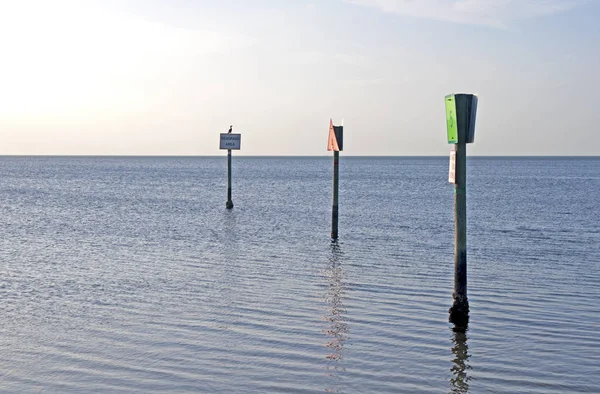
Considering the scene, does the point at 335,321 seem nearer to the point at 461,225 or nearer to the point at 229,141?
the point at 461,225

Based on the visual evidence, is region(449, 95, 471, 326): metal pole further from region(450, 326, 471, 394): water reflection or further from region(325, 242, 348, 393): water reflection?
region(325, 242, 348, 393): water reflection

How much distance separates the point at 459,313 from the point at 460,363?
1.92m

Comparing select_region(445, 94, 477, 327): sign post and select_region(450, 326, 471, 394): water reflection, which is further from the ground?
select_region(445, 94, 477, 327): sign post

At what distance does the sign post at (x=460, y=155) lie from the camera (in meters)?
10.4

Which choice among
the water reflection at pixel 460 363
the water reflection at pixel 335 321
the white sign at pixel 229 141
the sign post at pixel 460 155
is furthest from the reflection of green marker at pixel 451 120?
the white sign at pixel 229 141

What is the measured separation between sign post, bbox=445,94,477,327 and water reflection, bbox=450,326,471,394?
1.32ft

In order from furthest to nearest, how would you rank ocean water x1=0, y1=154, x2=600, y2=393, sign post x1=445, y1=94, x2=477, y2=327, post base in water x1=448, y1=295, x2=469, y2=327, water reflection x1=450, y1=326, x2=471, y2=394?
1. post base in water x1=448, y1=295, x2=469, y2=327
2. sign post x1=445, y1=94, x2=477, y2=327
3. ocean water x1=0, y1=154, x2=600, y2=393
4. water reflection x1=450, y1=326, x2=471, y2=394

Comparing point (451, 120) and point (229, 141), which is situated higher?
point (229, 141)

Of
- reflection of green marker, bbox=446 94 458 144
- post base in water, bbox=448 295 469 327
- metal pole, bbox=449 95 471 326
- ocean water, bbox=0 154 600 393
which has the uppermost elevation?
reflection of green marker, bbox=446 94 458 144

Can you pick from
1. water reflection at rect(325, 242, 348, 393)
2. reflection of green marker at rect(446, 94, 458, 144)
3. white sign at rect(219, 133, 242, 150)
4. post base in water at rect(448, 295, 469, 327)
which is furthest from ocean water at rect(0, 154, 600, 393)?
white sign at rect(219, 133, 242, 150)

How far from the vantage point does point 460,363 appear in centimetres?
882

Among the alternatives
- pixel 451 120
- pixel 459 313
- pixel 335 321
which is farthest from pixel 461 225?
pixel 335 321

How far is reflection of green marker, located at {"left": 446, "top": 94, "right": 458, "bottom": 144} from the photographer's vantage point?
10.4m

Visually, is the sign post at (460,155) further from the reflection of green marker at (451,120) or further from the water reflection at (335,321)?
the water reflection at (335,321)
